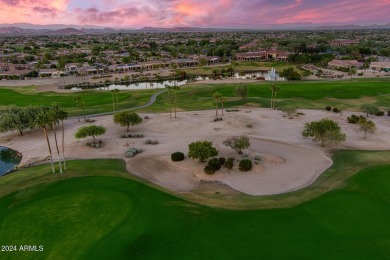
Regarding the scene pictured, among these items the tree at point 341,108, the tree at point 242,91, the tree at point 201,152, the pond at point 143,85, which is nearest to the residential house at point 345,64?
the pond at point 143,85

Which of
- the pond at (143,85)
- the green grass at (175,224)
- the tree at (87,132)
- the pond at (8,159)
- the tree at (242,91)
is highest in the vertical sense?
the tree at (242,91)

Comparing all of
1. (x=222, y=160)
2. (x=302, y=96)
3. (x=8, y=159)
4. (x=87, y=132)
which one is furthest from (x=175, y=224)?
(x=302, y=96)

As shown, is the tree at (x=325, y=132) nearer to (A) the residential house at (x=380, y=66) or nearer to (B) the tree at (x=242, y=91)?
(B) the tree at (x=242, y=91)

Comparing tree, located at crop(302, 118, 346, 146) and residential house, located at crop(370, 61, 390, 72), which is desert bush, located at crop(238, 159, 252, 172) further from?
residential house, located at crop(370, 61, 390, 72)

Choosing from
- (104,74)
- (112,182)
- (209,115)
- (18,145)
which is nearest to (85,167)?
(112,182)

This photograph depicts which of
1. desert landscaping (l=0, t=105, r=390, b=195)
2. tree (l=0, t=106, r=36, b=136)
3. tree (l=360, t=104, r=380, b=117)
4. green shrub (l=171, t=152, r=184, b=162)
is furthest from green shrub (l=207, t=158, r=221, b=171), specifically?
tree (l=360, t=104, r=380, b=117)
